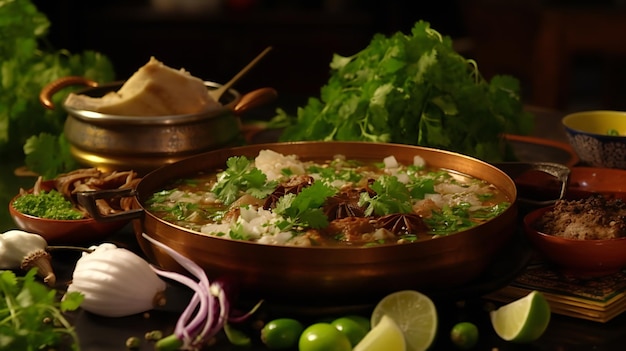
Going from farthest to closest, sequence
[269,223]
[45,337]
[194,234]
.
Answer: [269,223] → [194,234] → [45,337]

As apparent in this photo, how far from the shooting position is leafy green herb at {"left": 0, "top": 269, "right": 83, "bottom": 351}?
1774 millimetres

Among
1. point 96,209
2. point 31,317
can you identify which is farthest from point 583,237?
point 31,317

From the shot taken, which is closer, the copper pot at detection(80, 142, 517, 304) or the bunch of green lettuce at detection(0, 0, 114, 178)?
the copper pot at detection(80, 142, 517, 304)

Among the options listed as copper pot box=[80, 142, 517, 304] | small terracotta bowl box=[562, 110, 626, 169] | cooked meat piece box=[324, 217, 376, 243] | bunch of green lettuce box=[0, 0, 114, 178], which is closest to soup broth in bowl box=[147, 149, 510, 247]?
cooked meat piece box=[324, 217, 376, 243]

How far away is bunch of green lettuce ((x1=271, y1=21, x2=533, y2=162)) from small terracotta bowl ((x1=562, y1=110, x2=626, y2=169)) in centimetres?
22

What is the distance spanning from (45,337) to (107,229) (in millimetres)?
646

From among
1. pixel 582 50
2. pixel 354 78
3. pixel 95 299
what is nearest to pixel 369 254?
pixel 95 299

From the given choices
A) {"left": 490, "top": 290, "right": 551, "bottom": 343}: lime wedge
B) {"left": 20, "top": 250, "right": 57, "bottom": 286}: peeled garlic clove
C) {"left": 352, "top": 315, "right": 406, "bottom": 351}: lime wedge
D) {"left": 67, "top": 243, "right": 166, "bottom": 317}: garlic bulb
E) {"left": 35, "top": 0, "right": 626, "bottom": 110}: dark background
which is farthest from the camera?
{"left": 35, "top": 0, "right": 626, "bottom": 110}: dark background

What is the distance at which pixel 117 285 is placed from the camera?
77.5 inches

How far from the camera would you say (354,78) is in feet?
11.0

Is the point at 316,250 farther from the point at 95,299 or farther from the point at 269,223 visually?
the point at 95,299

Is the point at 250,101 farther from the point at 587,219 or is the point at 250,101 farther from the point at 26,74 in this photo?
the point at 587,219

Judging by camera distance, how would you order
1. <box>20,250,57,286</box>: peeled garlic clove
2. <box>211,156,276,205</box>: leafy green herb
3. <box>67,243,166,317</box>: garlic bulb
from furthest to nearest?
<box>211,156,276,205</box>: leafy green herb, <box>20,250,57,286</box>: peeled garlic clove, <box>67,243,166,317</box>: garlic bulb

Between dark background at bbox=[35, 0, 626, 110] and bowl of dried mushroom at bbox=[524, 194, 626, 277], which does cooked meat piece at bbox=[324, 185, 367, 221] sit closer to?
bowl of dried mushroom at bbox=[524, 194, 626, 277]
